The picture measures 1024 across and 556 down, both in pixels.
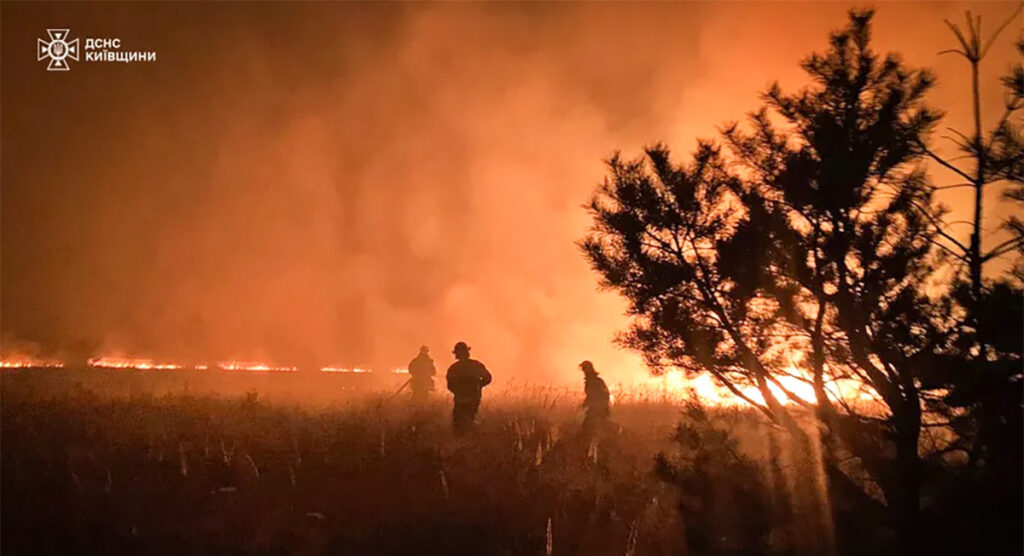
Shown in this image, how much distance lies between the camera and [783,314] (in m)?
5.47

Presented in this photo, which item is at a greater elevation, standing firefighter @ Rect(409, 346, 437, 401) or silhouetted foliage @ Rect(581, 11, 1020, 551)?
silhouetted foliage @ Rect(581, 11, 1020, 551)

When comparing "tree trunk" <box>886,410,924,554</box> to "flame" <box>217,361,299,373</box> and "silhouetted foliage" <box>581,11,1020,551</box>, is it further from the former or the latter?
"flame" <box>217,361,299,373</box>

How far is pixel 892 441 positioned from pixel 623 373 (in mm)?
42997

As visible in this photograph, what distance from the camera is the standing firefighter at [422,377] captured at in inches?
631

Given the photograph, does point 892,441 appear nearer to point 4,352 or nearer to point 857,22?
point 857,22

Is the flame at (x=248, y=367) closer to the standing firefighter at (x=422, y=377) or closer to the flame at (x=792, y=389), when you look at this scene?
the standing firefighter at (x=422, y=377)

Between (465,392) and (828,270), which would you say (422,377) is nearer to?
(465,392)

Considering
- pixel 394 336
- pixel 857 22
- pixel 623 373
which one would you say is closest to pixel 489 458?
pixel 857 22

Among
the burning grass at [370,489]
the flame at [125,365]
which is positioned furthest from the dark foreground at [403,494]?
the flame at [125,365]

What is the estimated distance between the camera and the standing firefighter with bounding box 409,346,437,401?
16031mm

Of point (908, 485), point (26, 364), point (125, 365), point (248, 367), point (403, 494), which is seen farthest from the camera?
point (248, 367)

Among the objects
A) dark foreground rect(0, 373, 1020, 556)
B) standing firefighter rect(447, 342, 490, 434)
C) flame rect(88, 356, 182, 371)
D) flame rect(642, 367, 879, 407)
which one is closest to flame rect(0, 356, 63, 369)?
flame rect(88, 356, 182, 371)

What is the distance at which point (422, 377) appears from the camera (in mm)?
Result: 16219

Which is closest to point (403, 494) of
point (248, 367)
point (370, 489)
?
point (370, 489)
